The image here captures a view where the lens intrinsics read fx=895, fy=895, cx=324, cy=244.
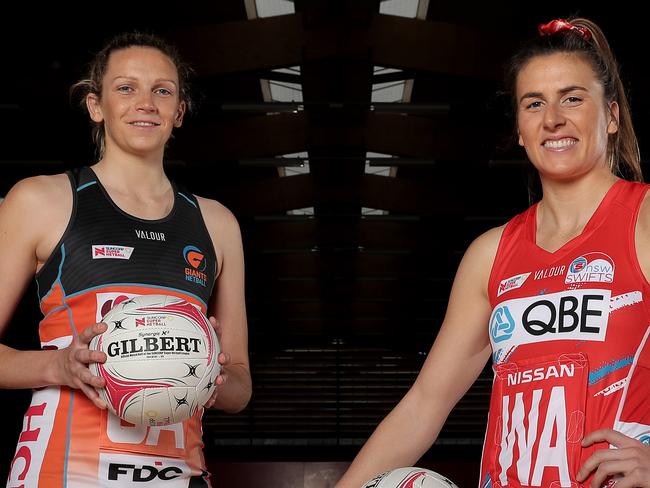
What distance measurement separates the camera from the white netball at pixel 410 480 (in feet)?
5.42

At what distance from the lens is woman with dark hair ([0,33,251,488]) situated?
1.83 m

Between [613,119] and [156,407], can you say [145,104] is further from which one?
[613,119]

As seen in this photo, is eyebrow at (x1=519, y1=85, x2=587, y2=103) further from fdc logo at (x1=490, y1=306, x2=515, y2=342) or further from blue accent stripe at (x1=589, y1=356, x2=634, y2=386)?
blue accent stripe at (x1=589, y1=356, x2=634, y2=386)

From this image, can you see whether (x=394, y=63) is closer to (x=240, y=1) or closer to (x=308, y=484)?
(x=240, y=1)

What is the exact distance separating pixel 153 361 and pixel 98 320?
20 centimetres

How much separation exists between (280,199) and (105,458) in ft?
31.2

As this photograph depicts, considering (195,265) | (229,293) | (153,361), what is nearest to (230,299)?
(229,293)

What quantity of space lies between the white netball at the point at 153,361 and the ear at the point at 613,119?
962 mm

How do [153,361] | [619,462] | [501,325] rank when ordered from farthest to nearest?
[501,325], [153,361], [619,462]

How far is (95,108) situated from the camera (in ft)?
6.97

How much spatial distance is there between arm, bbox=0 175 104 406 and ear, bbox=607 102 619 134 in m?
1.18

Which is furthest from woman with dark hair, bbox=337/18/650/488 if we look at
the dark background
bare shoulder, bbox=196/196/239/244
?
the dark background

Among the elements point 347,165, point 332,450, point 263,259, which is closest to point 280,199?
point 347,165

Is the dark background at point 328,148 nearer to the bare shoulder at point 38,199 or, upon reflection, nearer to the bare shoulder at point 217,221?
the bare shoulder at point 217,221
